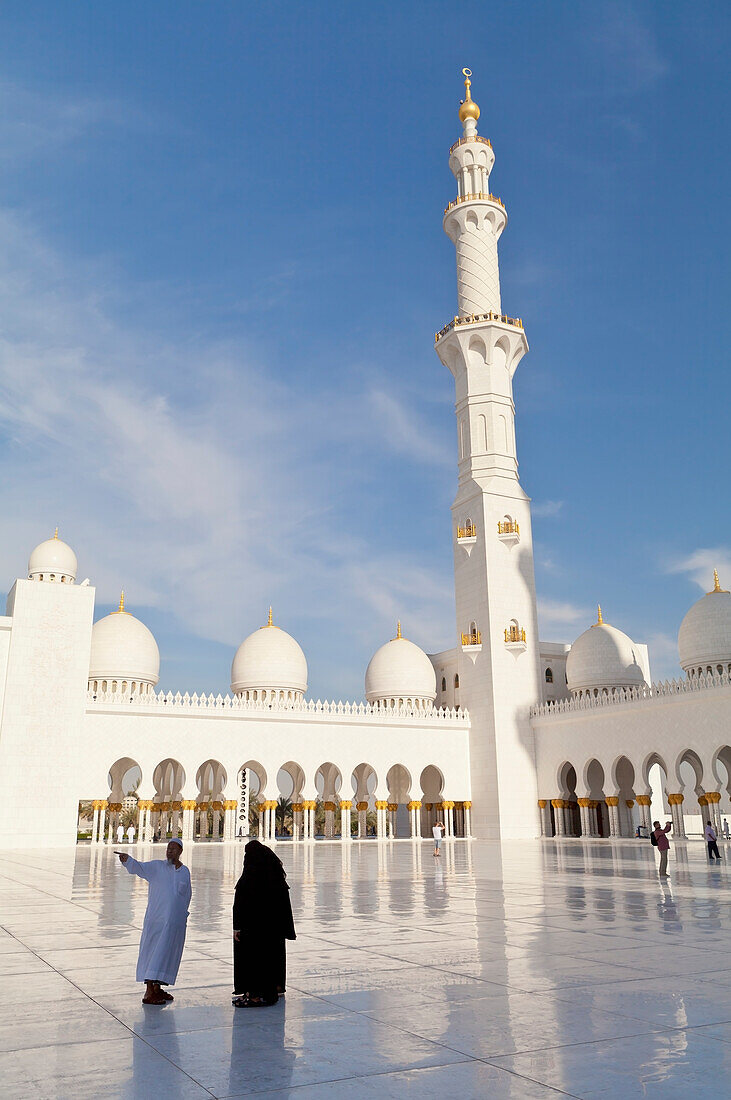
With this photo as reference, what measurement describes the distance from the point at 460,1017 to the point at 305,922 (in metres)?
4.18

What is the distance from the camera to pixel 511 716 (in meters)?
32.8

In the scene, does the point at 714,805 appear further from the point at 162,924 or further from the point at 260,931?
the point at 162,924

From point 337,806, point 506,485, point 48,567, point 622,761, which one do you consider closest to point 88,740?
point 48,567

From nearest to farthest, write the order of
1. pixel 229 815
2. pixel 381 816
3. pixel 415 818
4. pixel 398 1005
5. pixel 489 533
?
1. pixel 398 1005
2. pixel 229 815
3. pixel 381 816
4. pixel 489 533
5. pixel 415 818

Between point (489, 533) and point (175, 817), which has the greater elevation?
point (489, 533)

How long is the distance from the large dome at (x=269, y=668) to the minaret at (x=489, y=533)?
6099mm

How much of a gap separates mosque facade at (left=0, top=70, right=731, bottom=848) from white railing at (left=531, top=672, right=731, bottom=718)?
0.24 feet

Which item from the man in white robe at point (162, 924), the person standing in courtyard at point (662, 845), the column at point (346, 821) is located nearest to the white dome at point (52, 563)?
the column at point (346, 821)

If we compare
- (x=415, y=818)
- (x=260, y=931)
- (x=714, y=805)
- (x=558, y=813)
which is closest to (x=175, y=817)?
(x=415, y=818)

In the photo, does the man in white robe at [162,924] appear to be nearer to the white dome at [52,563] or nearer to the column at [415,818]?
the white dome at [52,563]

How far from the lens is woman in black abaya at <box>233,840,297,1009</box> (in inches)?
206

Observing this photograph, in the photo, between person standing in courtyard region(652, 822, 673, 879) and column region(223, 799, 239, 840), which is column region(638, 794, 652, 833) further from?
person standing in courtyard region(652, 822, 673, 879)

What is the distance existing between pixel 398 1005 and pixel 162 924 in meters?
1.46

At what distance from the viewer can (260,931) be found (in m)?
5.39
